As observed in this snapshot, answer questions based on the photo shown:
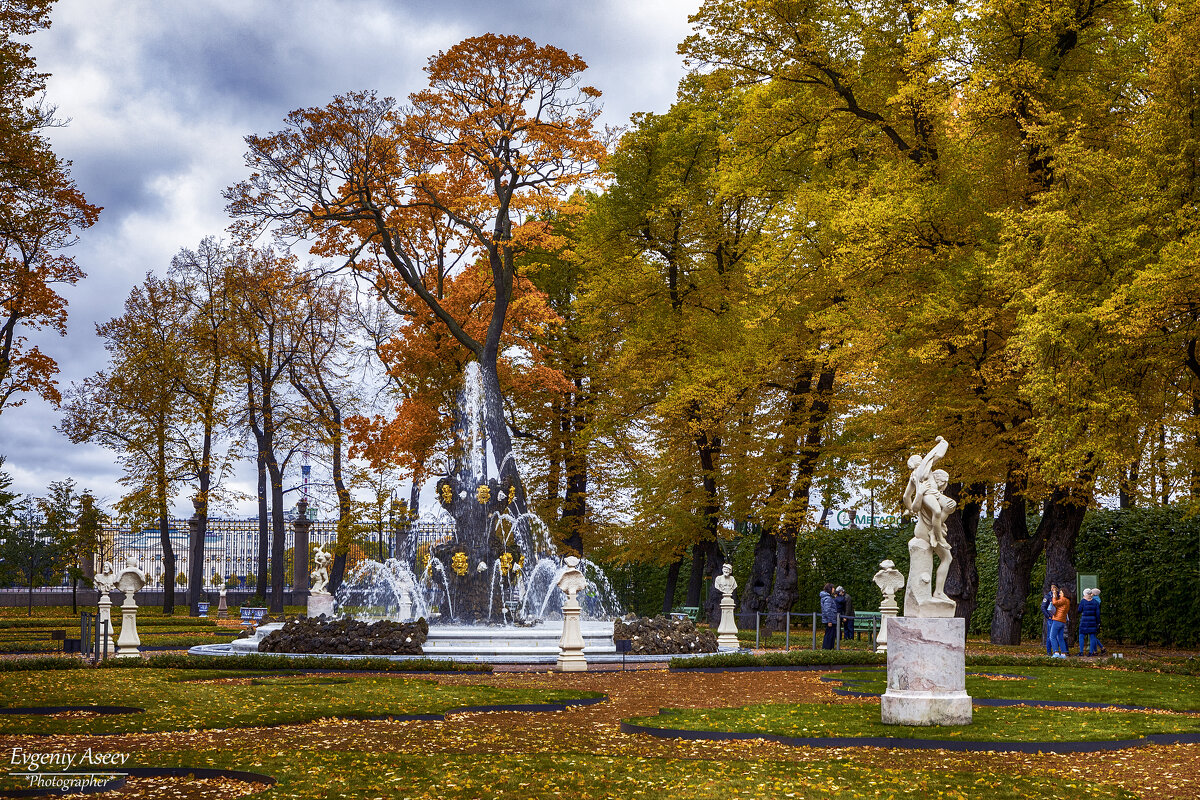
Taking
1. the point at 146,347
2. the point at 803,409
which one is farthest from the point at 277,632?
the point at 146,347

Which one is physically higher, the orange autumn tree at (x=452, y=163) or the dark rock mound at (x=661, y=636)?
the orange autumn tree at (x=452, y=163)

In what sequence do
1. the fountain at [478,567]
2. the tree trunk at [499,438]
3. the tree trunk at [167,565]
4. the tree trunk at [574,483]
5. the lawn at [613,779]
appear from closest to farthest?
the lawn at [613,779] < the fountain at [478,567] < the tree trunk at [499,438] < the tree trunk at [574,483] < the tree trunk at [167,565]

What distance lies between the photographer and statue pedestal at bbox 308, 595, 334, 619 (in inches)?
1001

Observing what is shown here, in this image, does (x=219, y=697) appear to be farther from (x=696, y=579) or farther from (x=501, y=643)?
(x=696, y=579)

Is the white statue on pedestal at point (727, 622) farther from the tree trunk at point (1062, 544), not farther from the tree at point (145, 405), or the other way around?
the tree at point (145, 405)

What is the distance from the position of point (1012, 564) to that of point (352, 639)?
13683 mm

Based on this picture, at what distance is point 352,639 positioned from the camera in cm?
2052

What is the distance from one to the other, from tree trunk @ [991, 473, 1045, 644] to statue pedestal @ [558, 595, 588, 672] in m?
10.2

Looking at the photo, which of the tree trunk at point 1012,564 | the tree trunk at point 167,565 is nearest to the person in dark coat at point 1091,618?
the tree trunk at point 1012,564

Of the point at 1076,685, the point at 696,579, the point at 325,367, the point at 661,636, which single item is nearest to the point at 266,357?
the point at 325,367

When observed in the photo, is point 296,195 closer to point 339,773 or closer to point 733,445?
point 733,445

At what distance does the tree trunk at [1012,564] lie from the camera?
78.2 feet

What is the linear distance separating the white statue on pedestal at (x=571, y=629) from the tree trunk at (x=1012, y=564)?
10058 millimetres

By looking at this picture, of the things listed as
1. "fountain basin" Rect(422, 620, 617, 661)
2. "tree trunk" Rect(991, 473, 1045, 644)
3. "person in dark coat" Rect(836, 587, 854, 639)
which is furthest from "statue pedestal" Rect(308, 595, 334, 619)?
"tree trunk" Rect(991, 473, 1045, 644)
